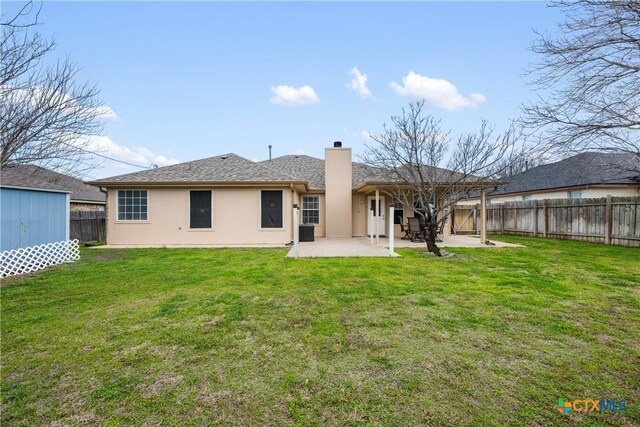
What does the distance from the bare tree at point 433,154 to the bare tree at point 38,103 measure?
884cm

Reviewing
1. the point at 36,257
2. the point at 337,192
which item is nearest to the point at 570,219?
the point at 337,192

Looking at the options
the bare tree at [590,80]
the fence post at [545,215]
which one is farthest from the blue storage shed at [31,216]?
the fence post at [545,215]

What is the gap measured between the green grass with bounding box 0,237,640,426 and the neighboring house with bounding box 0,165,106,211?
283 centimetres

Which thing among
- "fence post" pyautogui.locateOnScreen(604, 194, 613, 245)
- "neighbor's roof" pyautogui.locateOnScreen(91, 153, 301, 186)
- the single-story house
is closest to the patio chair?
the single-story house

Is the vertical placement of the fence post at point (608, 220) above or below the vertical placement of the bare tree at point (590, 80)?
below

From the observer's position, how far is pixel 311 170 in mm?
18500

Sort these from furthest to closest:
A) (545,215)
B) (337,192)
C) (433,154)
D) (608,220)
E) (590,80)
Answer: (337,192) → (545,215) → (608,220) → (433,154) → (590,80)

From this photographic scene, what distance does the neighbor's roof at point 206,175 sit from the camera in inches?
468

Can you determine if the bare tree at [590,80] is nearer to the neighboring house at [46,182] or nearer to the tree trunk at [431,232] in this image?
the tree trunk at [431,232]

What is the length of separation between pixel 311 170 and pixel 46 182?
40.1 ft

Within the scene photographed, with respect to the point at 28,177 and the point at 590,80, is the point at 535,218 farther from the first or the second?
the point at 28,177

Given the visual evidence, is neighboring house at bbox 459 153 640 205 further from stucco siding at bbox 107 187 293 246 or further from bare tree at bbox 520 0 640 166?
stucco siding at bbox 107 187 293 246

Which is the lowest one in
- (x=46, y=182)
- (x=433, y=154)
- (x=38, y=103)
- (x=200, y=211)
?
(x=200, y=211)

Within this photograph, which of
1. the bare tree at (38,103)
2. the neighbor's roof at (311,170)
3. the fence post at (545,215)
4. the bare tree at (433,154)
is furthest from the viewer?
the neighbor's roof at (311,170)
